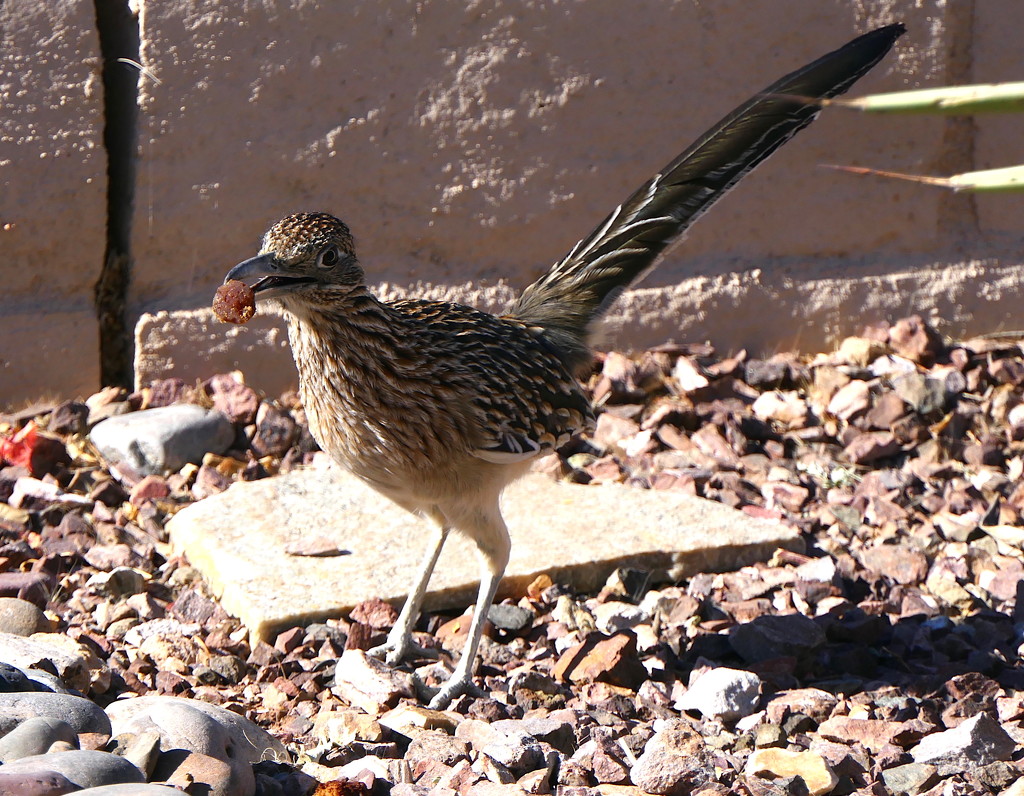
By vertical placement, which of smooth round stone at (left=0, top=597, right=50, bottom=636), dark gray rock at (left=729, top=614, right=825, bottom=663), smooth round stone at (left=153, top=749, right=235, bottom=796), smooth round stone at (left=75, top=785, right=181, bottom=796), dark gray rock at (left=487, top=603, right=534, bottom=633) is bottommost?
dark gray rock at (left=729, top=614, right=825, bottom=663)

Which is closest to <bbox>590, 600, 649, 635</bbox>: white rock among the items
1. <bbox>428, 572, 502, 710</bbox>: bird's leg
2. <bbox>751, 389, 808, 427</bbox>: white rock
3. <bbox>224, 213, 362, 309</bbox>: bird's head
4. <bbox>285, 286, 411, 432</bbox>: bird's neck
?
<bbox>428, 572, 502, 710</bbox>: bird's leg

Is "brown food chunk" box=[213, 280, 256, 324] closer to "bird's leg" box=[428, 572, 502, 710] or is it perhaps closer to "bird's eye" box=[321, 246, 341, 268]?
"bird's eye" box=[321, 246, 341, 268]

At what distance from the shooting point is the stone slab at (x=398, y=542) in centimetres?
425

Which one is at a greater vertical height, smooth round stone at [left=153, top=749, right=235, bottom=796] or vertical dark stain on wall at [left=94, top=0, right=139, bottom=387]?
vertical dark stain on wall at [left=94, top=0, right=139, bottom=387]

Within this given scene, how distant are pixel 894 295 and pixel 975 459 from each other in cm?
108

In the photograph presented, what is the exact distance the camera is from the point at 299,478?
5020 millimetres

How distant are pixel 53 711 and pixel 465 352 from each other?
5.52 feet

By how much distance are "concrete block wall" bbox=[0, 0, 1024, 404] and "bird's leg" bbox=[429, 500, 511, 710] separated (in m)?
1.90

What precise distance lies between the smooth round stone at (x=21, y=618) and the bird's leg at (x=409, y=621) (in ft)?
3.40

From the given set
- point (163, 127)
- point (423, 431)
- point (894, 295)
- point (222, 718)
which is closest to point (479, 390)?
point (423, 431)

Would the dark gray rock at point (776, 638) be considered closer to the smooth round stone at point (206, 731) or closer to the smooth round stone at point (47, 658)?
the smooth round stone at point (206, 731)

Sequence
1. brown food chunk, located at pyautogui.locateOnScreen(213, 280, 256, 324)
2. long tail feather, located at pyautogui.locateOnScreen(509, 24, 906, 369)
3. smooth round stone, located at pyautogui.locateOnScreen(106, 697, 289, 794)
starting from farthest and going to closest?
long tail feather, located at pyautogui.locateOnScreen(509, 24, 906, 369) < brown food chunk, located at pyautogui.locateOnScreen(213, 280, 256, 324) < smooth round stone, located at pyautogui.locateOnScreen(106, 697, 289, 794)

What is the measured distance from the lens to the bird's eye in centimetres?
346

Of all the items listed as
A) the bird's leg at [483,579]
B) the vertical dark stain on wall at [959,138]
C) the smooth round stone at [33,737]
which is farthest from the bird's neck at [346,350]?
the vertical dark stain on wall at [959,138]
